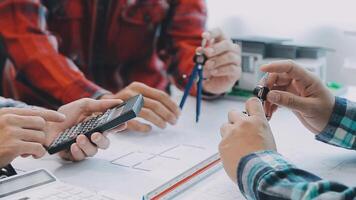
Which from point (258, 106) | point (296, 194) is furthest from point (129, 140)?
point (296, 194)

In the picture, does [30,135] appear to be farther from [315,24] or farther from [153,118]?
[315,24]

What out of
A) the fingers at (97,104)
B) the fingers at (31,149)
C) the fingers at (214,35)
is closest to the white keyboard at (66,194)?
the fingers at (31,149)

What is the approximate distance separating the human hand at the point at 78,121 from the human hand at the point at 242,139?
20cm

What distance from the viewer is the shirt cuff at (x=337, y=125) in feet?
2.59

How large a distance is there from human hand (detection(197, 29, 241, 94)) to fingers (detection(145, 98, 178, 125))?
0.16 metres

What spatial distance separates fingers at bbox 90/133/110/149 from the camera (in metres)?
0.75

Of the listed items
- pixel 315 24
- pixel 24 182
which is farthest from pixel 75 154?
pixel 315 24

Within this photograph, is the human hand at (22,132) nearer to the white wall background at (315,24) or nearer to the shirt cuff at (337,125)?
the shirt cuff at (337,125)

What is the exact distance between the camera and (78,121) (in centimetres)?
84

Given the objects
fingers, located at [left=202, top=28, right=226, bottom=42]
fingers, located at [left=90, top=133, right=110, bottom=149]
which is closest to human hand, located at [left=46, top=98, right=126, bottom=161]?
fingers, located at [left=90, top=133, right=110, bottom=149]

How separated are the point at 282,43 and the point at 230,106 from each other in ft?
0.73

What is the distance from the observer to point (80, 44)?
1263 mm

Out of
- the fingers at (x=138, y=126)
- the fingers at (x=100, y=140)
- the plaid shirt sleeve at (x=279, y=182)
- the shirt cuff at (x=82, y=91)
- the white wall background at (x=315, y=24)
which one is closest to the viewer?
the plaid shirt sleeve at (x=279, y=182)

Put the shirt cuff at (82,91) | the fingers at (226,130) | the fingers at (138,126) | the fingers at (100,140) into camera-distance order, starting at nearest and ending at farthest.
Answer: the fingers at (226,130), the fingers at (100,140), the fingers at (138,126), the shirt cuff at (82,91)
